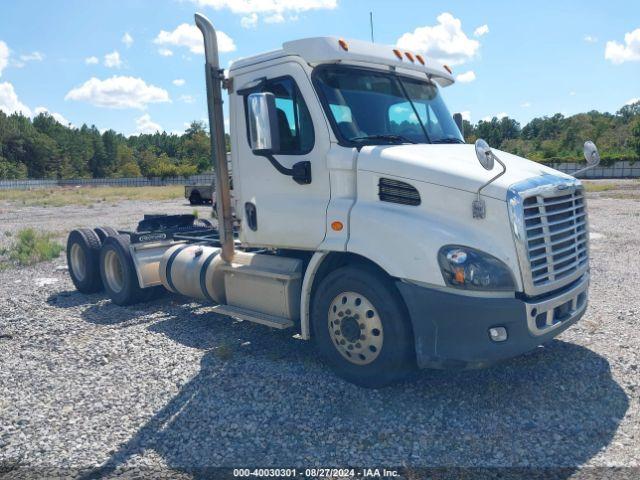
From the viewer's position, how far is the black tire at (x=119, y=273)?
25.6 ft

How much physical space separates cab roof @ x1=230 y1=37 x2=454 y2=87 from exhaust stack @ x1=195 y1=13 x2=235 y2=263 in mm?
252

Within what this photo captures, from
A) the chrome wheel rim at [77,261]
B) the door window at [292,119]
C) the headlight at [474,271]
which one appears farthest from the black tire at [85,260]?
the headlight at [474,271]

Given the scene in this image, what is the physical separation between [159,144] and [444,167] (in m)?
146

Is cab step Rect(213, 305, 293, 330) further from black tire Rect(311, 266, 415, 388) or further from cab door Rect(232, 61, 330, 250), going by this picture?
cab door Rect(232, 61, 330, 250)

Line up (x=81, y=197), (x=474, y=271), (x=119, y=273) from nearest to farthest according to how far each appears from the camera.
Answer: (x=474, y=271) < (x=119, y=273) < (x=81, y=197)

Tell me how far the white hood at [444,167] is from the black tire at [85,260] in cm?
569

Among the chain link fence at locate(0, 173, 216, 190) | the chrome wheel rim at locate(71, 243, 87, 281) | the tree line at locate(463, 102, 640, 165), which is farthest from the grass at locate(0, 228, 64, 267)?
the chain link fence at locate(0, 173, 216, 190)

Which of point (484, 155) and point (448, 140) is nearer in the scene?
point (484, 155)

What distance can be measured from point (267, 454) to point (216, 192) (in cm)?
324

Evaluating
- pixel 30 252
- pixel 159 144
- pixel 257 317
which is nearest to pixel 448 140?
pixel 257 317

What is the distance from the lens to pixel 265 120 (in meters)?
4.77

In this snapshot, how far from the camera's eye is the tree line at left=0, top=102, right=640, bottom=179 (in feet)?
238

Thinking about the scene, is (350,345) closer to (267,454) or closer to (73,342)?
(267,454)

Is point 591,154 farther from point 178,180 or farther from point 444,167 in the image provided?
point 178,180
